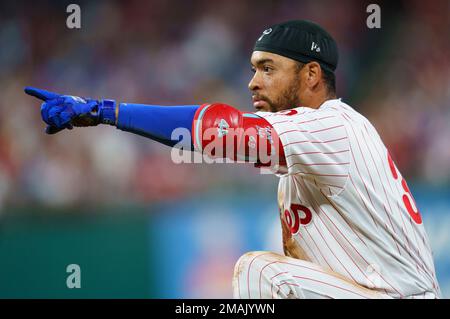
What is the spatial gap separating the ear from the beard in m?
0.06

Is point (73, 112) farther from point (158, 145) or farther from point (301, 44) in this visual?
point (158, 145)

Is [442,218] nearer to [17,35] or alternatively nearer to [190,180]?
[190,180]

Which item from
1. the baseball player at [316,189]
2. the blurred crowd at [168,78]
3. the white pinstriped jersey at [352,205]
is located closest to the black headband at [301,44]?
the baseball player at [316,189]

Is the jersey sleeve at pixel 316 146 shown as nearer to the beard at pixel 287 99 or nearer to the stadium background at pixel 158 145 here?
the beard at pixel 287 99

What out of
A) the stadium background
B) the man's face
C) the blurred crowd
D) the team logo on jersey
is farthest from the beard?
the blurred crowd

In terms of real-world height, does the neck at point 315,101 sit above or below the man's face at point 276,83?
below

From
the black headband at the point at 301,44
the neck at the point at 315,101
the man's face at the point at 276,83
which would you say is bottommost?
the neck at the point at 315,101

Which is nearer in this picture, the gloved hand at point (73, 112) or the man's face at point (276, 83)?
the gloved hand at point (73, 112)

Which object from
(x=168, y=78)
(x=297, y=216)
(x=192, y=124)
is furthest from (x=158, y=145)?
(x=192, y=124)

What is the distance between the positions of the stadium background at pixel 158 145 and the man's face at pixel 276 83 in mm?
2616

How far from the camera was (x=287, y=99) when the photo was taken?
2795 mm

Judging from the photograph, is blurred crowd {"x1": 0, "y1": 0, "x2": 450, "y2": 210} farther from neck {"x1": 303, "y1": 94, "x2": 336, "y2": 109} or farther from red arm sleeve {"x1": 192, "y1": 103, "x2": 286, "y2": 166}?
red arm sleeve {"x1": 192, "y1": 103, "x2": 286, "y2": 166}

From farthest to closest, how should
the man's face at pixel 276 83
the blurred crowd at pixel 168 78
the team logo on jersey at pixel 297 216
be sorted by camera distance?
the blurred crowd at pixel 168 78 < the man's face at pixel 276 83 < the team logo on jersey at pixel 297 216

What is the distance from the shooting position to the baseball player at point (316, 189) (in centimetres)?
221
